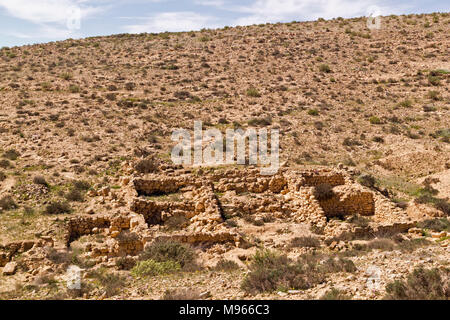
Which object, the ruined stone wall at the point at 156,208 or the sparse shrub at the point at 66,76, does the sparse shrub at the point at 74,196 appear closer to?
the ruined stone wall at the point at 156,208

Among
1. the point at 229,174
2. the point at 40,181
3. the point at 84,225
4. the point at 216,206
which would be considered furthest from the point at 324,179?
the point at 40,181

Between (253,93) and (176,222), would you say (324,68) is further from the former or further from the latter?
(176,222)

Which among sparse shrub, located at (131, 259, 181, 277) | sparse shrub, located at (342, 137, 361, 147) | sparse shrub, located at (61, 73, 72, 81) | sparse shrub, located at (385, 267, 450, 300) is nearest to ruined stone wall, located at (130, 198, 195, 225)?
sparse shrub, located at (131, 259, 181, 277)

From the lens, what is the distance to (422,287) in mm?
5891

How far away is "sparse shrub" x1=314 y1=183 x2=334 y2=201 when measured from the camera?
15.9 meters

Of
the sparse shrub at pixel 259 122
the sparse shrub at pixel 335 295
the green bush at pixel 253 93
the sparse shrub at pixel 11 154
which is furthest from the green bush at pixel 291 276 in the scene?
the green bush at pixel 253 93

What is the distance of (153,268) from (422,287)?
612 cm

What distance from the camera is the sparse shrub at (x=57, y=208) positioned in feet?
43.7

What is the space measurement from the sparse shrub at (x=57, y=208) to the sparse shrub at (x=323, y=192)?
989cm
